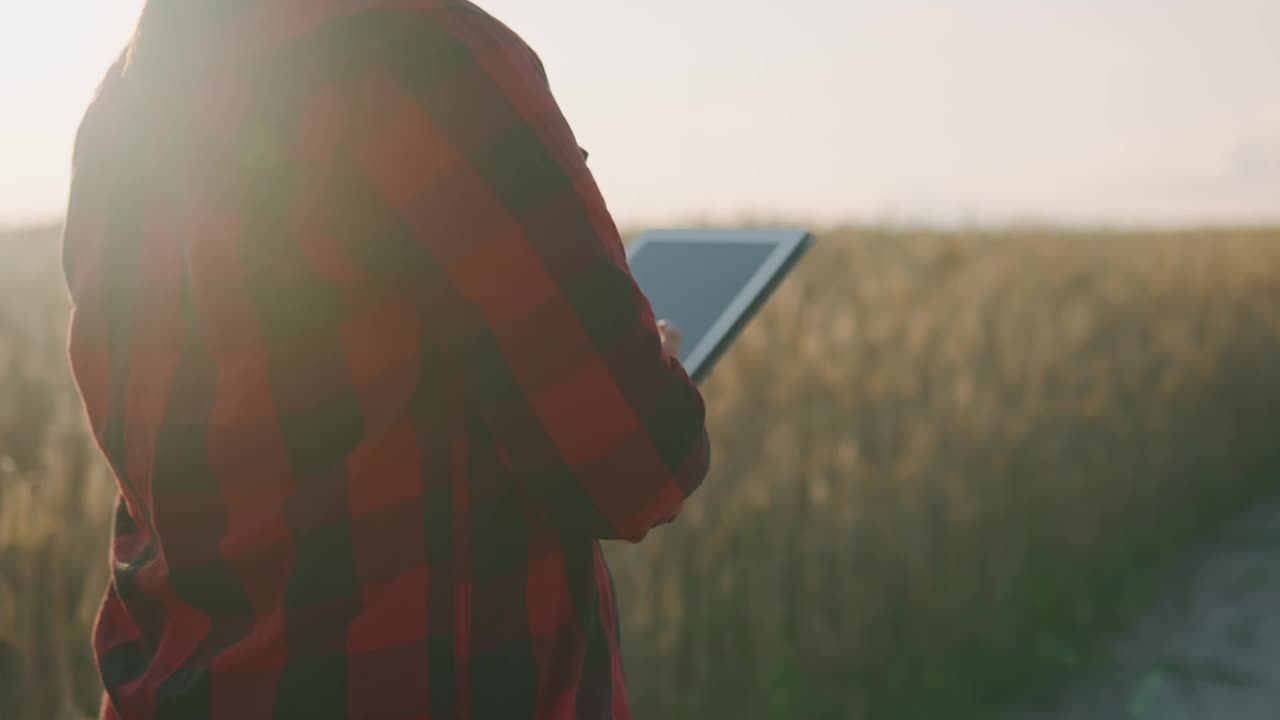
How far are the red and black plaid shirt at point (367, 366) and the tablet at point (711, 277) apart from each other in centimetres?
26

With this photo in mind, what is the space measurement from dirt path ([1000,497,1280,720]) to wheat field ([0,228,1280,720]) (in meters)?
0.12

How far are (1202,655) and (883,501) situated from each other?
1217 mm

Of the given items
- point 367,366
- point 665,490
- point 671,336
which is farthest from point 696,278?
point 367,366

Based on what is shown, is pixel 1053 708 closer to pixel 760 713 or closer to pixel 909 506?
pixel 909 506

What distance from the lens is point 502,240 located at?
816 millimetres

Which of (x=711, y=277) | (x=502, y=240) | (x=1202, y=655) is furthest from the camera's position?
(x=1202, y=655)

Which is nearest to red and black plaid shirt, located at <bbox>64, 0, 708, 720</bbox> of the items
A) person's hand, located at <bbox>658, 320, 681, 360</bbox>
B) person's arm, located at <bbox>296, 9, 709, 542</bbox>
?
person's arm, located at <bbox>296, 9, 709, 542</bbox>

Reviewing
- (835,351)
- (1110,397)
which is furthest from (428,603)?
(1110,397)

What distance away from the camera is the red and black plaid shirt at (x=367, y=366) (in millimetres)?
816

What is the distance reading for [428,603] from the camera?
0.91m

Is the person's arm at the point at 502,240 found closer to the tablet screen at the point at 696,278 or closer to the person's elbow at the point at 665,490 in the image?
the person's elbow at the point at 665,490

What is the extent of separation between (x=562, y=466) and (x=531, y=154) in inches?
9.1

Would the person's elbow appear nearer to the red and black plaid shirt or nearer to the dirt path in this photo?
the red and black plaid shirt

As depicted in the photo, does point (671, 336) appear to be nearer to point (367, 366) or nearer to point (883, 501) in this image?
point (367, 366)
